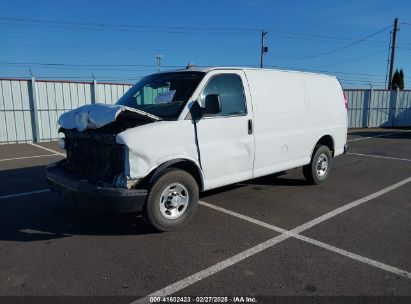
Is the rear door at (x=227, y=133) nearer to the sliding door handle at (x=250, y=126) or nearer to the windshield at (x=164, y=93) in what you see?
the sliding door handle at (x=250, y=126)

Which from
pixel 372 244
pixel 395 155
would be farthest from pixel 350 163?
pixel 372 244

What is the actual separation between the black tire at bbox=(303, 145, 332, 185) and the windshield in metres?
3.18

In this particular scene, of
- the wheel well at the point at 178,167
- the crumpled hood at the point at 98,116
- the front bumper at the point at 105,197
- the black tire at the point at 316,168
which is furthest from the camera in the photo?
the black tire at the point at 316,168

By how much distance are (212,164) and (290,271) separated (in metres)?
1.87

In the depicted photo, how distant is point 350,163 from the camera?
973 centimetres

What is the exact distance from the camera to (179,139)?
14.9 feet

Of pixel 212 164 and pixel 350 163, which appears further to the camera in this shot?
pixel 350 163

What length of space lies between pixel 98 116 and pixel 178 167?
1219mm

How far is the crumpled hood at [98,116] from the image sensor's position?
419 centimetres

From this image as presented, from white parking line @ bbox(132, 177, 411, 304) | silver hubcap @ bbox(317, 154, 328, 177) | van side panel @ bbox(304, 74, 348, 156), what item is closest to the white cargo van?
van side panel @ bbox(304, 74, 348, 156)

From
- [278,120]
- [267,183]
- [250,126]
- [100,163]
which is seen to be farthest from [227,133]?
[267,183]

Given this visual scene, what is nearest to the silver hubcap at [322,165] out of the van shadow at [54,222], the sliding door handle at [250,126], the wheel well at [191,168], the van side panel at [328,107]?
the van side panel at [328,107]

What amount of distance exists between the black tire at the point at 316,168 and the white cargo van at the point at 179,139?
0.52 metres

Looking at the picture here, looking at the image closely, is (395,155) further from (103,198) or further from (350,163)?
(103,198)
